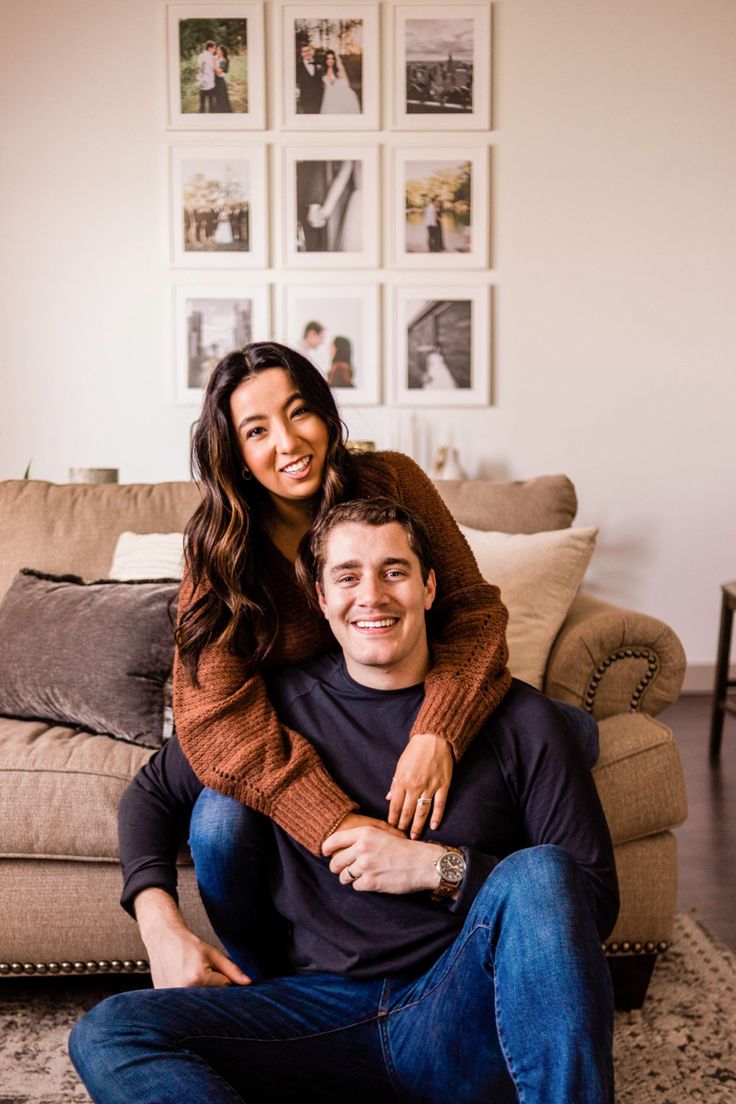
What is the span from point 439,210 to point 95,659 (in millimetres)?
2745

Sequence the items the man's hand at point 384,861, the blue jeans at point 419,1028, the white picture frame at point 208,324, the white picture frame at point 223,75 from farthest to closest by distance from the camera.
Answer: the white picture frame at point 208,324 < the white picture frame at point 223,75 < the man's hand at point 384,861 < the blue jeans at point 419,1028

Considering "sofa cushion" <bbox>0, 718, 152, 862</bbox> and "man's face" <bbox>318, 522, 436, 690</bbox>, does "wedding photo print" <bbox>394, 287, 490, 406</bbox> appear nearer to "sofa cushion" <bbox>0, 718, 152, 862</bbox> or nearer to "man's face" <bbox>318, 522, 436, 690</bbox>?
"sofa cushion" <bbox>0, 718, 152, 862</bbox>

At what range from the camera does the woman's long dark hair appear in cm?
162

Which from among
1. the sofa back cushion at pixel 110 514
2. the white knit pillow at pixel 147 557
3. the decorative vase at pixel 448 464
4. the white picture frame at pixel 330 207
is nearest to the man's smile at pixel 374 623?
the white knit pillow at pixel 147 557

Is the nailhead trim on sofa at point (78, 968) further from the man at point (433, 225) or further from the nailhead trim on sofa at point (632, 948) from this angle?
the man at point (433, 225)

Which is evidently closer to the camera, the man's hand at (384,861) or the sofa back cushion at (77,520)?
the man's hand at (384,861)

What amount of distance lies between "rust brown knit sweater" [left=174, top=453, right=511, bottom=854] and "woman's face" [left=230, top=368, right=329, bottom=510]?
0.11m

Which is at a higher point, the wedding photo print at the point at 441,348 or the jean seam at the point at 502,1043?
the wedding photo print at the point at 441,348

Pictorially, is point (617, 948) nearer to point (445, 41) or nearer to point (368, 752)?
point (368, 752)

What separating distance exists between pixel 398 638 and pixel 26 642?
42.9 inches

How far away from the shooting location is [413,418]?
431cm

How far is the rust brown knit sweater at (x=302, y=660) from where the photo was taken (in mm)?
1444

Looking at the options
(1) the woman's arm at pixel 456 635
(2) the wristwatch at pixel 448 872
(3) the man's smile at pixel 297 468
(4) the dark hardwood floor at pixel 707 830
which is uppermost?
(3) the man's smile at pixel 297 468

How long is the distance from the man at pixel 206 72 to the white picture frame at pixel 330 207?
0.37m
